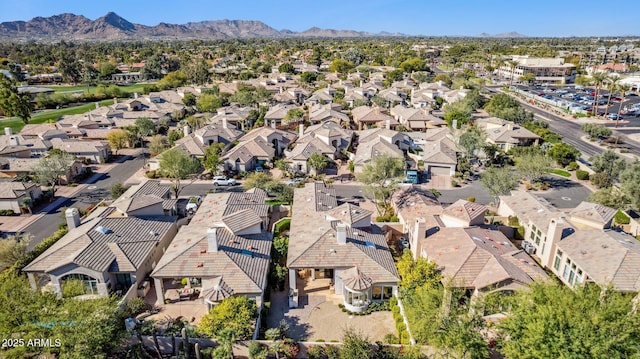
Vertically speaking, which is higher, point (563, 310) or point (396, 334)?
point (563, 310)

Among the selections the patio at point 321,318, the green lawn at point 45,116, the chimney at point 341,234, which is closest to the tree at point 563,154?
the chimney at point 341,234

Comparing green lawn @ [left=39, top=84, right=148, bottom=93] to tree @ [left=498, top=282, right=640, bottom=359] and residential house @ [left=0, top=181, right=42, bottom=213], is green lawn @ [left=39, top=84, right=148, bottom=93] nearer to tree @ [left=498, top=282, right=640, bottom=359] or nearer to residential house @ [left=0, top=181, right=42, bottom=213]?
residential house @ [left=0, top=181, right=42, bottom=213]

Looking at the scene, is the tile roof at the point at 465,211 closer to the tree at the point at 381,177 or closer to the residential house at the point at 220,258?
the tree at the point at 381,177

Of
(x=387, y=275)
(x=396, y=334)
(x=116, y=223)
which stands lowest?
(x=396, y=334)

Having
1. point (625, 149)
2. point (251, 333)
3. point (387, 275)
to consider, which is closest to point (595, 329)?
point (387, 275)

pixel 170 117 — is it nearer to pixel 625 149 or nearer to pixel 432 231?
pixel 432 231

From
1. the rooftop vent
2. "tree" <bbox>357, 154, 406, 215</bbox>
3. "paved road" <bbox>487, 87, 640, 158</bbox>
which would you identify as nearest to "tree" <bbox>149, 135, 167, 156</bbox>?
the rooftop vent
